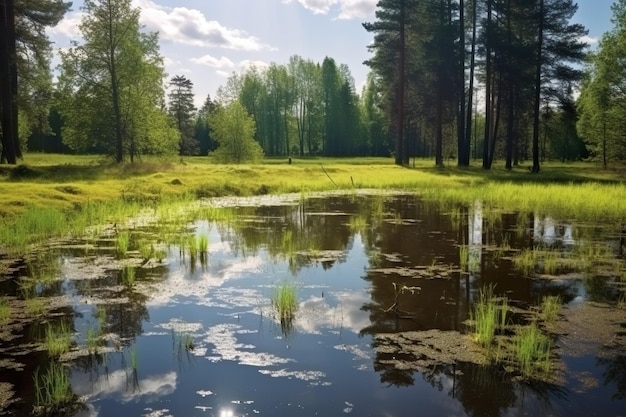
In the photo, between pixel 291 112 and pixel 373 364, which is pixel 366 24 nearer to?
pixel 373 364

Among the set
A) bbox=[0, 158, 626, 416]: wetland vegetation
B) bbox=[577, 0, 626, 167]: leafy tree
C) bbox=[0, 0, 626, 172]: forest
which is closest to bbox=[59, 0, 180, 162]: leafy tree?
bbox=[0, 0, 626, 172]: forest

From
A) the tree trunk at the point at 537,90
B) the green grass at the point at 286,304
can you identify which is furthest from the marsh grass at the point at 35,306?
the tree trunk at the point at 537,90

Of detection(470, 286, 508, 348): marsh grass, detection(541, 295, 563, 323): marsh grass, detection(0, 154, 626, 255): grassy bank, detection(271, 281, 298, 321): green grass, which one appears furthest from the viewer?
detection(0, 154, 626, 255): grassy bank

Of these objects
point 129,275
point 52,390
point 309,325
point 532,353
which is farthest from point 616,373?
point 129,275

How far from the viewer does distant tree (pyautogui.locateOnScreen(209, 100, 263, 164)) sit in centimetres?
4641

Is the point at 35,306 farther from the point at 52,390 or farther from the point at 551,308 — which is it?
the point at 551,308

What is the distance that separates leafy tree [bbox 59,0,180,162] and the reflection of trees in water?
30.8 meters

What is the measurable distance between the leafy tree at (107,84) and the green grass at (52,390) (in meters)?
28.7

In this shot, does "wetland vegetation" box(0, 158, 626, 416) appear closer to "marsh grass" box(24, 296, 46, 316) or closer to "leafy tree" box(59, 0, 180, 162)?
"marsh grass" box(24, 296, 46, 316)

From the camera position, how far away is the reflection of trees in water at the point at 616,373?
462 centimetres

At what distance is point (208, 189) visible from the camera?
74.2ft

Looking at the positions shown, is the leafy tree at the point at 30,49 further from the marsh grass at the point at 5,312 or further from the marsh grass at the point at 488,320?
the marsh grass at the point at 488,320

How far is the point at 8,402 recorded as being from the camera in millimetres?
4352

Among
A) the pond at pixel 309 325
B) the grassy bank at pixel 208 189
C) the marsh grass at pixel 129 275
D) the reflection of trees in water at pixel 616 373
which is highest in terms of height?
the grassy bank at pixel 208 189
